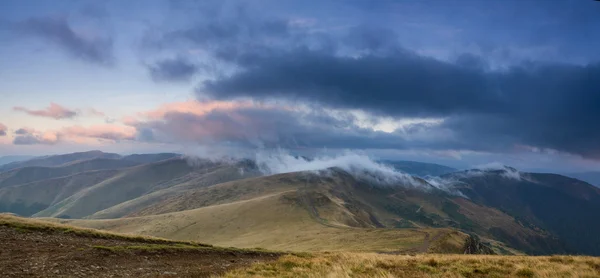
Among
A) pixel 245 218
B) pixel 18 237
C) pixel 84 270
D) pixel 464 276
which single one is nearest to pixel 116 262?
pixel 84 270

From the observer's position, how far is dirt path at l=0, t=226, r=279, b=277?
Answer: 2083cm

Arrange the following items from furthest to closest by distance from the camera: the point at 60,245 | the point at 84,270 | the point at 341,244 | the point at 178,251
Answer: the point at 341,244, the point at 178,251, the point at 60,245, the point at 84,270

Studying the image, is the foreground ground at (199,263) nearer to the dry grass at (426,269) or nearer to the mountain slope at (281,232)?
the dry grass at (426,269)

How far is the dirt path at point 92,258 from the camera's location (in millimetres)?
20828

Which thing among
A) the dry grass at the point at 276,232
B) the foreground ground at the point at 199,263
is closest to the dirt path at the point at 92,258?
the foreground ground at the point at 199,263

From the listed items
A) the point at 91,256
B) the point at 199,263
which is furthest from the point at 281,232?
the point at 91,256

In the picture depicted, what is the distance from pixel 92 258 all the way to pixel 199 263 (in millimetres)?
7565

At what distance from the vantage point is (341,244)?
90.6m

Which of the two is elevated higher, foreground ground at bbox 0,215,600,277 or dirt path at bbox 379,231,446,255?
foreground ground at bbox 0,215,600,277

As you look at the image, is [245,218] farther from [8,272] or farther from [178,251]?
[8,272]

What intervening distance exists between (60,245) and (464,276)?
98.7 ft

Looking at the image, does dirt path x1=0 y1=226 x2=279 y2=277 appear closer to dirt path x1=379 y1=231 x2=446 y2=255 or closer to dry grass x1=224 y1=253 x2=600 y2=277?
dry grass x1=224 y1=253 x2=600 y2=277

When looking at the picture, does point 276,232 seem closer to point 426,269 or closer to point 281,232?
point 281,232

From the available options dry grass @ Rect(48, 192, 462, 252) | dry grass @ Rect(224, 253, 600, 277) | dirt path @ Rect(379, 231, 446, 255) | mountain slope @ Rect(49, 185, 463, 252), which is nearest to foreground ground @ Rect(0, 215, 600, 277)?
dry grass @ Rect(224, 253, 600, 277)
